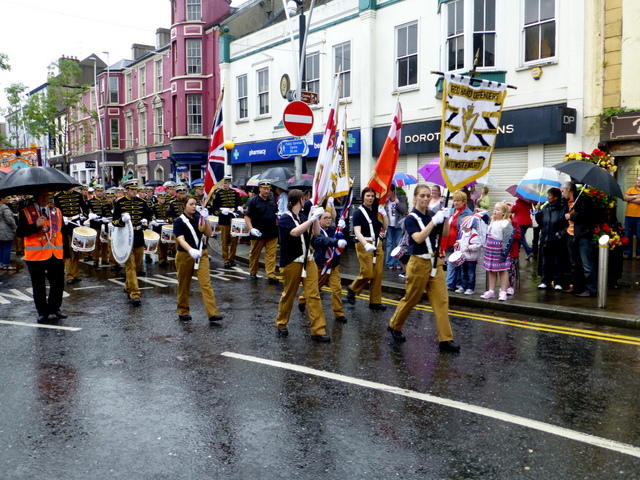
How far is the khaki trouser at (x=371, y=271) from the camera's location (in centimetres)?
939

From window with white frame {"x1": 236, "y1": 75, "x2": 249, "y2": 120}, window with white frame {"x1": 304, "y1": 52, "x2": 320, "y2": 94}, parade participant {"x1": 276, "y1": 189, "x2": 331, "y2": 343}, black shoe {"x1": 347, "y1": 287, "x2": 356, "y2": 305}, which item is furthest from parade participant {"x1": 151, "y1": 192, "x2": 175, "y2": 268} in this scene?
window with white frame {"x1": 236, "y1": 75, "x2": 249, "y2": 120}

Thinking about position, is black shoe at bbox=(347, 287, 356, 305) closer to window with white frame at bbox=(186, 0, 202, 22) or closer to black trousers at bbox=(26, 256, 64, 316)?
black trousers at bbox=(26, 256, 64, 316)

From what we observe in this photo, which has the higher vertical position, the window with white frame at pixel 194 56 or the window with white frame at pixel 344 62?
the window with white frame at pixel 194 56

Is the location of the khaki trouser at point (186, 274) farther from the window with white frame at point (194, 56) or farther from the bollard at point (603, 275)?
the window with white frame at point (194, 56)

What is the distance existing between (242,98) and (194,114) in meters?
9.34

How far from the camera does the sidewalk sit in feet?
28.0

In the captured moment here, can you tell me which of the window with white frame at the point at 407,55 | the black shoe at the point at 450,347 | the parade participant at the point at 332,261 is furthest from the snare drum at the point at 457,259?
the window with white frame at the point at 407,55

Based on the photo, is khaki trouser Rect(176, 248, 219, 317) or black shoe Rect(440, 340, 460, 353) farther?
khaki trouser Rect(176, 248, 219, 317)

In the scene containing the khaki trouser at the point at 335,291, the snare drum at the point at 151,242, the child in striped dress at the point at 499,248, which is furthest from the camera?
the snare drum at the point at 151,242

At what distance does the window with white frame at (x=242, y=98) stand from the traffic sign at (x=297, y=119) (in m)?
16.6

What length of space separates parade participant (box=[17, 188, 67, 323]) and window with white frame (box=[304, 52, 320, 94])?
17.0 meters

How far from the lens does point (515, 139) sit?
57.0 feet

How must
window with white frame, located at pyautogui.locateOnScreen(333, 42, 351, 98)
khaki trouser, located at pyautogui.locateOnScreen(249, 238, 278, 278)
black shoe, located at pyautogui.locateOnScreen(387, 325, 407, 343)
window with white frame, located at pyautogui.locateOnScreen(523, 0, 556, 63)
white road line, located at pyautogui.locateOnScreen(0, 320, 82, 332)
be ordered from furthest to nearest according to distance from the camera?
window with white frame, located at pyautogui.locateOnScreen(333, 42, 351, 98), window with white frame, located at pyautogui.locateOnScreen(523, 0, 556, 63), khaki trouser, located at pyautogui.locateOnScreen(249, 238, 278, 278), white road line, located at pyautogui.locateOnScreen(0, 320, 82, 332), black shoe, located at pyautogui.locateOnScreen(387, 325, 407, 343)

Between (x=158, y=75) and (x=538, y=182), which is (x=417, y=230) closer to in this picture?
(x=538, y=182)
